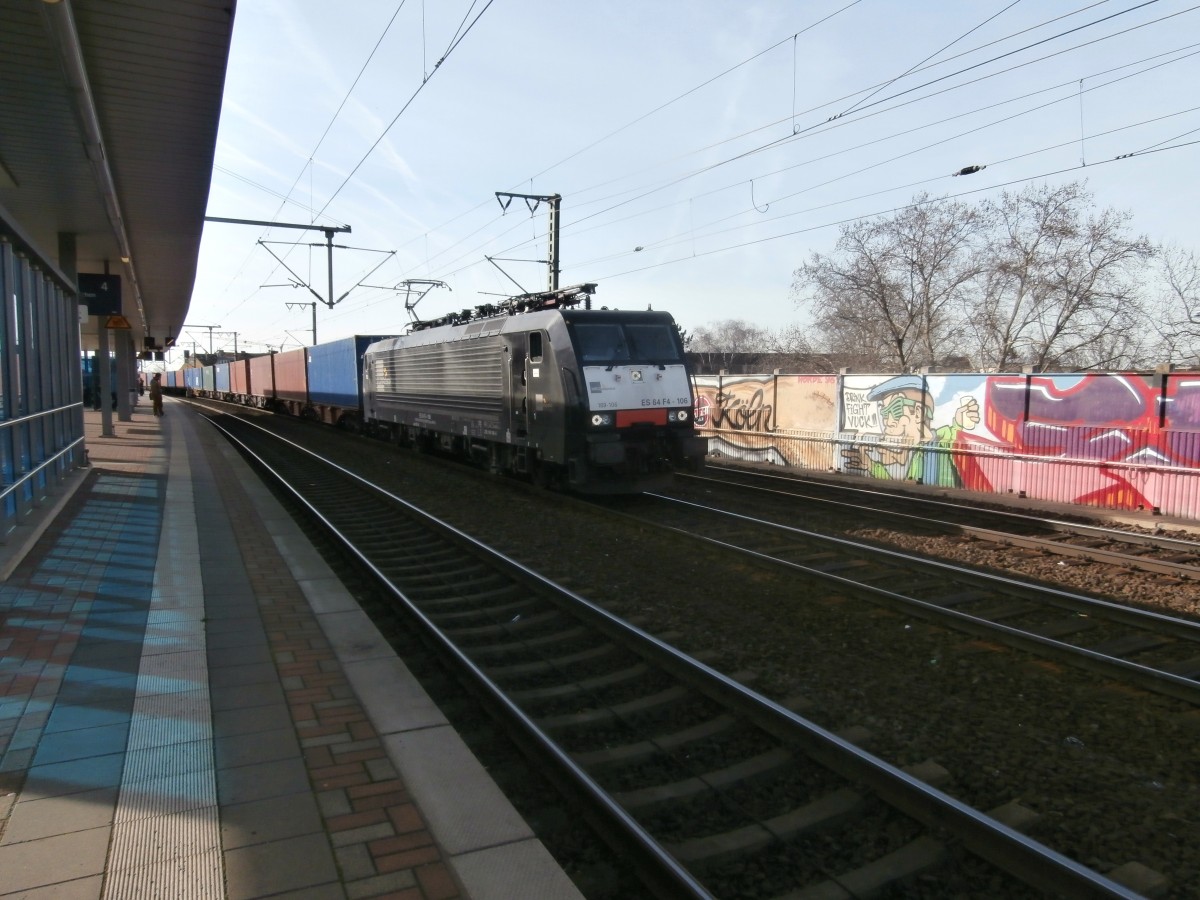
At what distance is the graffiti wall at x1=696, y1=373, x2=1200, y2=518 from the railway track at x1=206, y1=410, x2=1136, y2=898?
10192 mm

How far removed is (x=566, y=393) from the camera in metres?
11.0

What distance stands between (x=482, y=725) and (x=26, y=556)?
5.58 metres

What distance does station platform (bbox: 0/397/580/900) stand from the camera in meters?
2.81

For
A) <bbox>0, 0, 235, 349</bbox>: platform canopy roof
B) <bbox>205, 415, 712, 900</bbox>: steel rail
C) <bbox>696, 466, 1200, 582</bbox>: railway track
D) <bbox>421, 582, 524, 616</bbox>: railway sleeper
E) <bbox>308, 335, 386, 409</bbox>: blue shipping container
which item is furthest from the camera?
<bbox>308, 335, 386, 409</bbox>: blue shipping container

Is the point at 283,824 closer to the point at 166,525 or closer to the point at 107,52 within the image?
the point at 166,525

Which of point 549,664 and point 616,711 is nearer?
point 616,711

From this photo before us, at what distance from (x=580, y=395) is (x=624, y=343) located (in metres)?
1.32

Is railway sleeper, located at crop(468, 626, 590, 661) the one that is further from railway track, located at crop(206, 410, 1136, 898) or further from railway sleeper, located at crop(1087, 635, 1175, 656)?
railway sleeper, located at crop(1087, 635, 1175, 656)

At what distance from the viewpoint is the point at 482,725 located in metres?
4.31

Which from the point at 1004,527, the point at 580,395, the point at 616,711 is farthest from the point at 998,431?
the point at 616,711

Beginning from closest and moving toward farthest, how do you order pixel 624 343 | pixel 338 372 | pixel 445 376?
pixel 624 343 → pixel 445 376 → pixel 338 372

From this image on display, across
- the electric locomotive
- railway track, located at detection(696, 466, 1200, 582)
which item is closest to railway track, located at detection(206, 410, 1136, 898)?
the electric locomotive

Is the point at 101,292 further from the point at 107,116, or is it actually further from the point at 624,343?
the point at 624,343

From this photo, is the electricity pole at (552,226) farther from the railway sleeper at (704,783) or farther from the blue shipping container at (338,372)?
the railway sleeper at (704,783)
